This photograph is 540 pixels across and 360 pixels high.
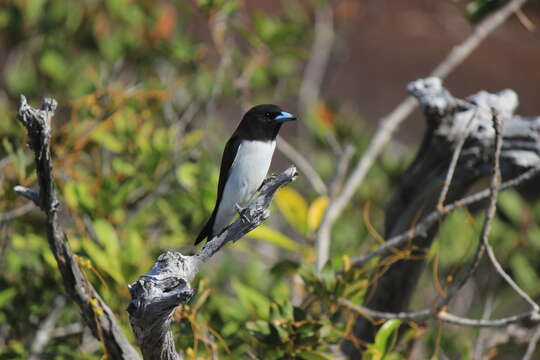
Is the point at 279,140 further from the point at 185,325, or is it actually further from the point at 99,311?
the point at 99,311

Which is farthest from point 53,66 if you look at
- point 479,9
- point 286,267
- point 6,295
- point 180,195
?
point 479,9

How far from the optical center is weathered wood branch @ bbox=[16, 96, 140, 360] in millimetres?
1950

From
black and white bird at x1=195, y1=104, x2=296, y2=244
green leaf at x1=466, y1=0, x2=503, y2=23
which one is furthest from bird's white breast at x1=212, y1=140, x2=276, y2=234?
green leaf at x1=466, y1=0, x2=503, y2=23

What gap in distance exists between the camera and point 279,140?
420cm

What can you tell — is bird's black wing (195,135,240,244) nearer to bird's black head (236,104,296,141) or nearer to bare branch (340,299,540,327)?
bird's black head (236,104,296,141)

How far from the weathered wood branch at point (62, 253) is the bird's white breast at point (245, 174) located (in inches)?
39.0

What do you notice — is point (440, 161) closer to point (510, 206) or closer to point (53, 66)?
point (510, 206)

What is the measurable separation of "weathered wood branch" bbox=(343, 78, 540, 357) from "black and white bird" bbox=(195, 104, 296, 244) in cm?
62

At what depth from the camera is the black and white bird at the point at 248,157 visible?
2.96 meters

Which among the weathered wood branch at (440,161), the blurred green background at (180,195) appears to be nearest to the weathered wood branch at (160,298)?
the blurred green background at (180,195)

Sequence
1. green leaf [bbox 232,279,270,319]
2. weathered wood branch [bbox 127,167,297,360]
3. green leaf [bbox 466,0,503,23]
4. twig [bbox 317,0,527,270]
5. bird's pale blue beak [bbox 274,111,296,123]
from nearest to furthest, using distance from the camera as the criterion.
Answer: weathered wood branch [bbox 127,167,297,360], bird's pale blue beak [bbox 274,111,296,123], green leaf [bbox 232,279,270,319], twig [bbox 317,0,527,270], green leaf [bbox 466,0,503,23]

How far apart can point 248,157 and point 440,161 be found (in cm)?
84

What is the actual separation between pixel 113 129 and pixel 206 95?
1139 mm

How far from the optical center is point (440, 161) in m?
2.98
